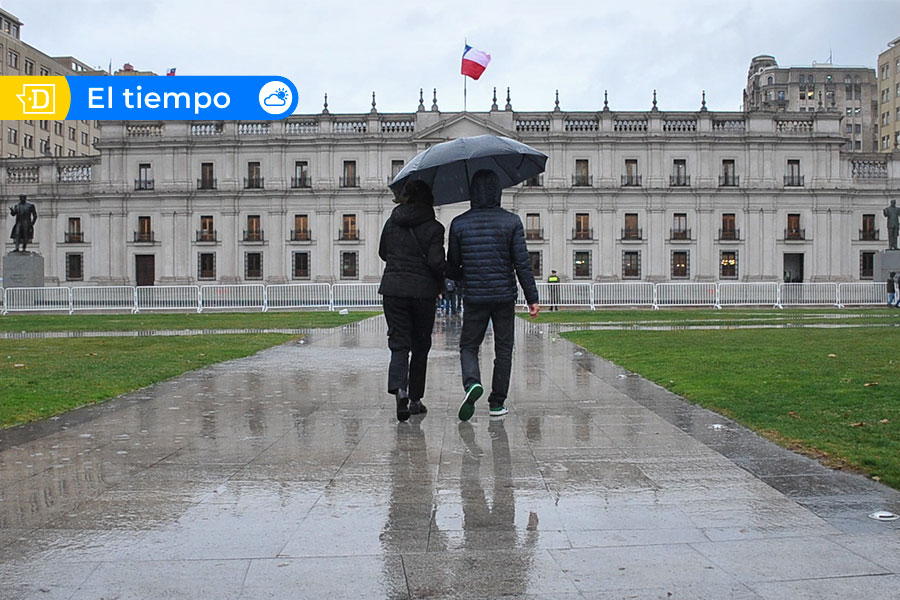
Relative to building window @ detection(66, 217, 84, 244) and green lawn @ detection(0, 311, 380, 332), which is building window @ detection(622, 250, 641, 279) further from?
building window @ detection(66, 217, 84, 244)

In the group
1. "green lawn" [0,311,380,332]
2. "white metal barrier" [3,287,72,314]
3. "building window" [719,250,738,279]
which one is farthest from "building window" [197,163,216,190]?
"building window" [719,250,738,279]

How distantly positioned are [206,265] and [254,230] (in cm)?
429

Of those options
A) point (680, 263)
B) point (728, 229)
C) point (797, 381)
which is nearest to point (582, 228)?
point (680, 263)

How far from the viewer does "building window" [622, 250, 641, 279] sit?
200ft

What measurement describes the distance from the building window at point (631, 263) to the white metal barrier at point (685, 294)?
20602 millimetres

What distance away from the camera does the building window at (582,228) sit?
60.9m

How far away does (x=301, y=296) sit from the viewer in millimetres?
38219

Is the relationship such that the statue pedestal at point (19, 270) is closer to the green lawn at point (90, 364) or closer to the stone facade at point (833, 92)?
the green lawn at point (90, 364)

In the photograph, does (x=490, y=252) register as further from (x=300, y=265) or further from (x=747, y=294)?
(x=300, y=265)

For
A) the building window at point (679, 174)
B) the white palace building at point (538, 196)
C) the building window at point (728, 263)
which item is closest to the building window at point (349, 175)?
the white palace building at point (538, 196)

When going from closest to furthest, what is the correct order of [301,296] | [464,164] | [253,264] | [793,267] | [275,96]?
[464,164]
[301,296]
[275,96]
[253,264]
[793,267]

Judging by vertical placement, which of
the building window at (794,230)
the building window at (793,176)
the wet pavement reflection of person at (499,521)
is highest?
the building window at (793,176)

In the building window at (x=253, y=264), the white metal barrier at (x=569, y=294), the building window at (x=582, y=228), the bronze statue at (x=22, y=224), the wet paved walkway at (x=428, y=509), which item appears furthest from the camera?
the building window at (x=253, y=264)

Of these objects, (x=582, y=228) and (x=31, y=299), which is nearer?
(x=31, y=299)
